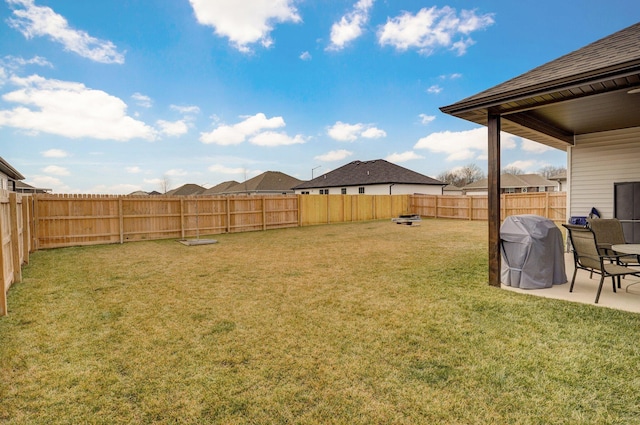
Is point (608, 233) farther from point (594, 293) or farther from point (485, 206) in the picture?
point (485, 206)

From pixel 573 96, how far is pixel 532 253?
2413 mm

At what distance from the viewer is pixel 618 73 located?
3.66m

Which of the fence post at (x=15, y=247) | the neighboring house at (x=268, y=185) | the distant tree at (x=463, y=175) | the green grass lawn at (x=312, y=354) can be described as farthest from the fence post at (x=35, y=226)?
the distant tree at (x=463, y=175)

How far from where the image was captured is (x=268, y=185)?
3891cm

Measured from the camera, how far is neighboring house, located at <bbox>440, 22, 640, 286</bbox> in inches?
160

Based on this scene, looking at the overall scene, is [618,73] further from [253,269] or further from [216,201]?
[216,201]

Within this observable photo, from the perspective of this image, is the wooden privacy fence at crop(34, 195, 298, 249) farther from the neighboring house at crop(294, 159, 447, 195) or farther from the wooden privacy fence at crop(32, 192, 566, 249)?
the neighboring house at crop(294, 159, 447, 195)

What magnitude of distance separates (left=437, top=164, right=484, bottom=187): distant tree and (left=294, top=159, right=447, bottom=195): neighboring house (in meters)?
34.4

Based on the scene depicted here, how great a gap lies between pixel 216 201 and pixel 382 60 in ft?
38.2

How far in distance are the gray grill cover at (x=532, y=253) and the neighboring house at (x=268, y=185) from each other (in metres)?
34.3

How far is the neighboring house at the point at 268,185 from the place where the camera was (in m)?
38.1

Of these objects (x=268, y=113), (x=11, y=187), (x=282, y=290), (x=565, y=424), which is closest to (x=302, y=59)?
(x=268, y=113)

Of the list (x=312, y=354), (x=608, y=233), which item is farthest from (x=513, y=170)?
(x=312, y=354)

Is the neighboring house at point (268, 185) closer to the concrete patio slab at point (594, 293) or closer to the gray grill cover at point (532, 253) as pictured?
the gray grill cover at point (532, 253)
